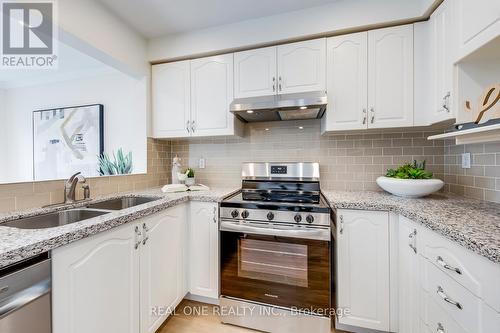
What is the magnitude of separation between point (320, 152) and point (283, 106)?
676 millimetres

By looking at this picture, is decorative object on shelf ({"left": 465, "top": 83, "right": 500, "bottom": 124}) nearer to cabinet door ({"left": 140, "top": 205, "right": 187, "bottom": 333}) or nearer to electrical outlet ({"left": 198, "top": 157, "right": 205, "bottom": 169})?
cabinet door ({"left": 140, "top": 205, "right": 187, "bottom": 333})

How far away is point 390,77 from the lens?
1616mm

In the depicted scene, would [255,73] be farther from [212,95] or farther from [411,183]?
[411,183]

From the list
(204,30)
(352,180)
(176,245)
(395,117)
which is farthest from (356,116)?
(176,245)

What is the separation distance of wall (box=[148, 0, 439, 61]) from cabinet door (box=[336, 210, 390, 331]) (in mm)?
1425

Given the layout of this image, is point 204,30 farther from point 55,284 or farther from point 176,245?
point 55,284

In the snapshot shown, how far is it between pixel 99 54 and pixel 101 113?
118 centimetres

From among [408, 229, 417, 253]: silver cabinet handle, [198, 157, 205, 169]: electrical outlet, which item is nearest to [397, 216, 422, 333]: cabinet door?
[408, 229, 417, 253]: silver cabinet handle

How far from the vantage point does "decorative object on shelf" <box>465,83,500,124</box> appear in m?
0.95

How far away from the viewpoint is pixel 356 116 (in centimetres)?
168

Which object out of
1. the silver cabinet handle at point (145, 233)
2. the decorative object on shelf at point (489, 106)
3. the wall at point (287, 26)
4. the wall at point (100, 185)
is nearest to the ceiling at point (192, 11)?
the wall at point (287, 26)

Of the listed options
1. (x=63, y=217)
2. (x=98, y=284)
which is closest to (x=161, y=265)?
(x=98, y=284)

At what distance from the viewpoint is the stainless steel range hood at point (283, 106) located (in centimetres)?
160

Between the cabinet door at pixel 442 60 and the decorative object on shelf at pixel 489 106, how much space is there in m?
0.27
